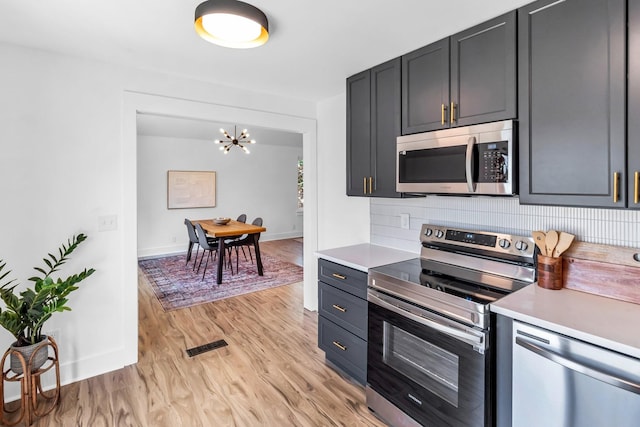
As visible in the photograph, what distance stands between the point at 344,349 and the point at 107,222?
2.01m

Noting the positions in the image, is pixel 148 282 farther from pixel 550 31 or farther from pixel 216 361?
pixel 550 31

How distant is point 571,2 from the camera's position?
58.9 inches

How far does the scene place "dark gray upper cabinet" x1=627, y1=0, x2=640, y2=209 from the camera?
4.34 feet

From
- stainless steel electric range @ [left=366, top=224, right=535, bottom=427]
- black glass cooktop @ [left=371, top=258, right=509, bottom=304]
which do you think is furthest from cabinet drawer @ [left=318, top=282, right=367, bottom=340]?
black glass cooktop @ [left=371, top=258, right=509, bottom=304]

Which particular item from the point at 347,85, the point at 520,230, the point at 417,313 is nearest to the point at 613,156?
the point at 520,230

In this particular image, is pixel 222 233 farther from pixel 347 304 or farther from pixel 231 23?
pixel 231 23

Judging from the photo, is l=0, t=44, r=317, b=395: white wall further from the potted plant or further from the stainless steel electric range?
the stainless steel electric range

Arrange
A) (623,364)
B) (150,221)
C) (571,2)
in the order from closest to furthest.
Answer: (623,364), (571,2), (150,221)

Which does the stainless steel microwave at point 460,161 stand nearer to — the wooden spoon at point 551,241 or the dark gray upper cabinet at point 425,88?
the dark gray upper cabinet at point 425,88

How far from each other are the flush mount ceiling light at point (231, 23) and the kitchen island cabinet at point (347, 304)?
1.52 meters

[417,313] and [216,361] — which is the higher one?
[417,313]

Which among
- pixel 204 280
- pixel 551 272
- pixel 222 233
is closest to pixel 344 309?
pixel 551 272

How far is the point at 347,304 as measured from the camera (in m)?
2.34

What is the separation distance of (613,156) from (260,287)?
4.07 meters
